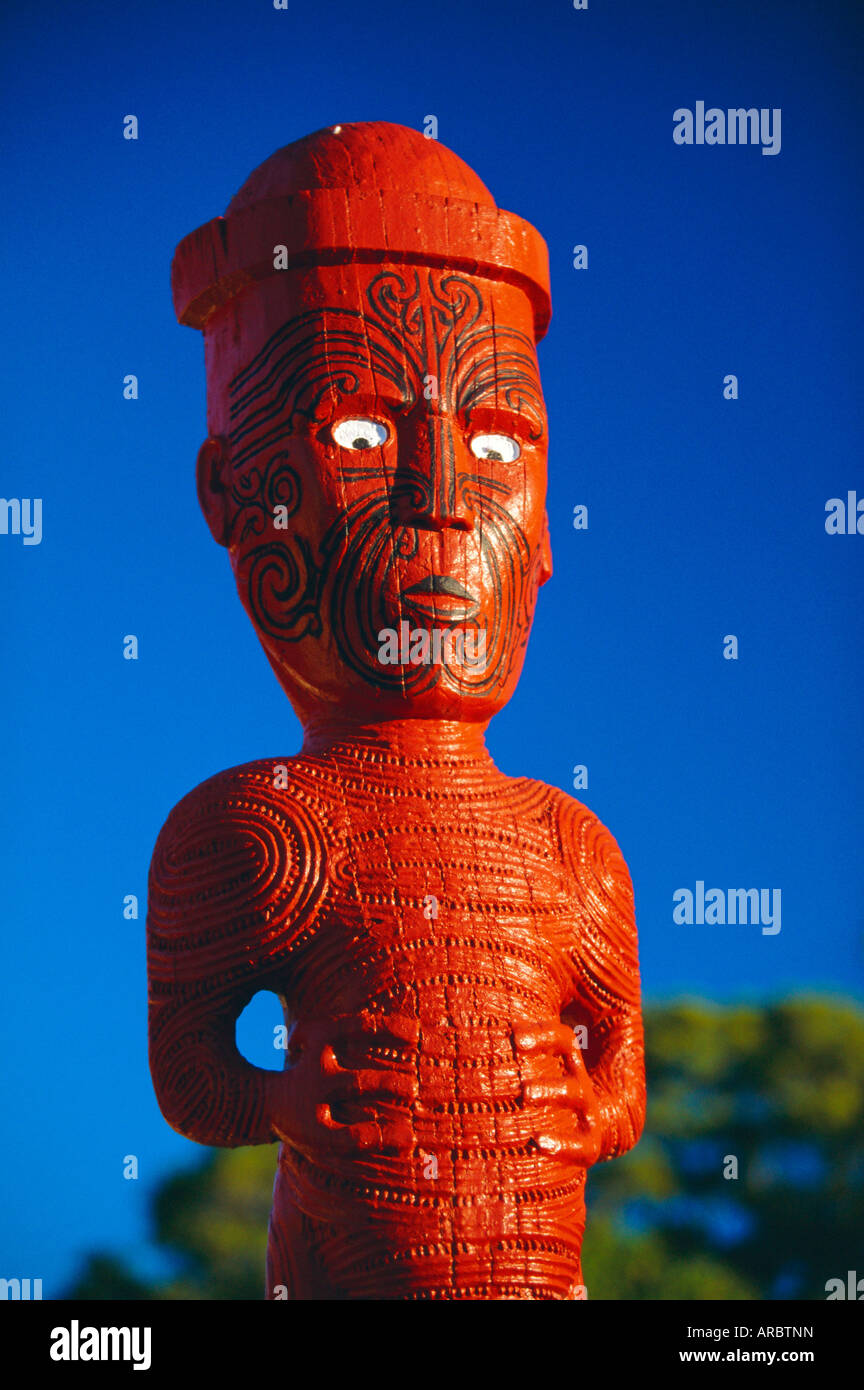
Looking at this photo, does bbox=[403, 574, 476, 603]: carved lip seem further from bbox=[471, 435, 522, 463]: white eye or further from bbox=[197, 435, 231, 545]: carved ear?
bbox=[197, 435, 231, 545]: carved ear

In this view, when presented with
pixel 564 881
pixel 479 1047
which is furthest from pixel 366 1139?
pixel 564 881

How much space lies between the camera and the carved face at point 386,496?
23.7 feet

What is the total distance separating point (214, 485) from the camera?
775 centimetres

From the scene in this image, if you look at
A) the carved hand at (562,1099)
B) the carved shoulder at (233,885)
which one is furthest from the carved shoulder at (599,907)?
the carved shoulder at (233,885)

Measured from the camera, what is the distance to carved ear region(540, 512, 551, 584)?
313 inches

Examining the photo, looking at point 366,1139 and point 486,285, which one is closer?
point 366,1139

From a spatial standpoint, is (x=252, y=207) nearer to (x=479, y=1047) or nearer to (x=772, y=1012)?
(x=479, y=1047)

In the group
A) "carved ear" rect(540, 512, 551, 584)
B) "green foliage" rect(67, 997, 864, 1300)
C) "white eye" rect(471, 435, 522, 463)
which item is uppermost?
"white eye" rect(471, 435, 522, 463)

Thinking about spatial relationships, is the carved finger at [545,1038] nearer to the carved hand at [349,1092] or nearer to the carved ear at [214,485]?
the carved hand at [349,1092]

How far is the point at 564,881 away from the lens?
7188mm

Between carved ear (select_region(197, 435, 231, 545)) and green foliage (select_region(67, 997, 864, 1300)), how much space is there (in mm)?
9115

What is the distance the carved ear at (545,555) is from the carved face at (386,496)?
11.9 inches

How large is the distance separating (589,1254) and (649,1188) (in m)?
0.78

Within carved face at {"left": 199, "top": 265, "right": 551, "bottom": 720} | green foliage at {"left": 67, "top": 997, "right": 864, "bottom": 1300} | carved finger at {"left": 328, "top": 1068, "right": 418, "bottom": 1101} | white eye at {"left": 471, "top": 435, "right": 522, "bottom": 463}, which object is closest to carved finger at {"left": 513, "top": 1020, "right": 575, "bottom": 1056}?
carved finger at {"left": 328, "top": 1068, "right": 418, "bottom": 1101}
